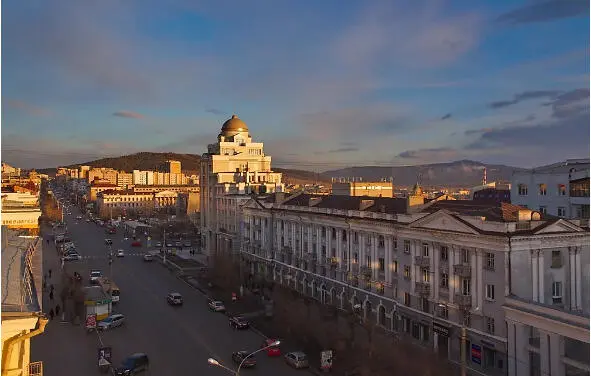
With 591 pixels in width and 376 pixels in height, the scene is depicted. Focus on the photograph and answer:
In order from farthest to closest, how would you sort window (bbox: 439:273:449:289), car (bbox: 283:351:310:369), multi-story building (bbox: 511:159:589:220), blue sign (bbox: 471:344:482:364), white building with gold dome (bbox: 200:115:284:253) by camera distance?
white building with gold dome (bbox: 200:115:284:253) → multi-story building (bbox: 511:159:589:220) → window (bbox: 439:273:449:289) → car (bbox: 283:351:310:369) → blue sign (bbox: 471:344:482:364)

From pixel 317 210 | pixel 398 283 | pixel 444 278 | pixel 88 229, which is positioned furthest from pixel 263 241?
pixel 88 229

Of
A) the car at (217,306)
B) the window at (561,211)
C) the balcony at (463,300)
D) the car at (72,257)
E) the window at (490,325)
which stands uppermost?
the window at (561,211)

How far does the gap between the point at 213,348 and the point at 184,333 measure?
384 centimetres

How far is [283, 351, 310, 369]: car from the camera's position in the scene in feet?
88.0

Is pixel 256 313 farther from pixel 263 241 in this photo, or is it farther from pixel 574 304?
pixel 574 304

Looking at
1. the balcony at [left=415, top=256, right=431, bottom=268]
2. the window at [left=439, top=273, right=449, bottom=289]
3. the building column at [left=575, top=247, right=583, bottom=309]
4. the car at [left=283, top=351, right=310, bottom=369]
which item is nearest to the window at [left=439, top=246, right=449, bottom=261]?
the window at [left=439, top=273, right=449, bottom=289]

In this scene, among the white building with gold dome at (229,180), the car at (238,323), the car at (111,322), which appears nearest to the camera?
the car at (111,322)

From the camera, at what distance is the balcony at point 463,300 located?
1048 inches

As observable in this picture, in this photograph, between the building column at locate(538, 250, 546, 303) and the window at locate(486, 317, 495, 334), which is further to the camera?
the building column at locate(538, 250, 546, 303)

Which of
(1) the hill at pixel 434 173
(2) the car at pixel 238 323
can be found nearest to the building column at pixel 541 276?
(2) the car at pixel 238 323

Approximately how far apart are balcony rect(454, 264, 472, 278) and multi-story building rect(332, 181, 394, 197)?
37.7 metres

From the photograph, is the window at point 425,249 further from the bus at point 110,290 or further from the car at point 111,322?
the bus at point 110,290

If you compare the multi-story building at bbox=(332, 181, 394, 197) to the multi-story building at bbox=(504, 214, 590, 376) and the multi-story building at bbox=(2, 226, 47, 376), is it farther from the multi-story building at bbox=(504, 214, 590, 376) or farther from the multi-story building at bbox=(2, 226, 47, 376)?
the multi-story building at bbox=(2, 226, 47, 376)

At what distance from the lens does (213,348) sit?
3009 centimetres
